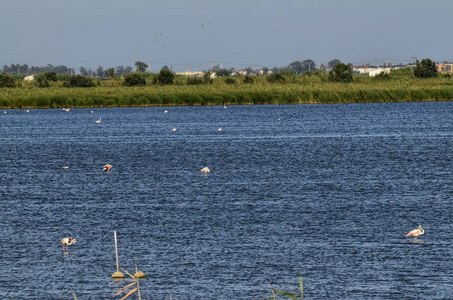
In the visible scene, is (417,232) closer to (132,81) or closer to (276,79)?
(276,79)

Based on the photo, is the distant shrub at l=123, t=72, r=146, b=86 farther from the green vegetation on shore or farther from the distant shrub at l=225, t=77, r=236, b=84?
the green vegetation on shore

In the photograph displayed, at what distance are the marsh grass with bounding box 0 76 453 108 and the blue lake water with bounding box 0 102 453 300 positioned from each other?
42.9m

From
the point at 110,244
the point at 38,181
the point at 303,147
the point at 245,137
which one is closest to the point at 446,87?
the point at 245,137

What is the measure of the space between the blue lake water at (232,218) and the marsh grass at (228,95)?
42865mm

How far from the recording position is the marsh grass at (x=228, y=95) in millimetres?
107375

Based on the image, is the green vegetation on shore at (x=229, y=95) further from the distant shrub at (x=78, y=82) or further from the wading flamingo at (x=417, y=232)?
the wading flamingo at (x=417, y=232)

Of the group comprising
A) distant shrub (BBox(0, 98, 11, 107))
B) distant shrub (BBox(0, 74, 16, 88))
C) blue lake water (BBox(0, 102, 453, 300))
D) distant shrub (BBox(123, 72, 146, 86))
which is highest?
distant shrub (BBox(0, 74, 16, 88))

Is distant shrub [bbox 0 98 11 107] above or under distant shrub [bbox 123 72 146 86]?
under

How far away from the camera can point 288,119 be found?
94.1 metres

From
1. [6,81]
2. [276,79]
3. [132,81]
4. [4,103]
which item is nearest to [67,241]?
[4,103]

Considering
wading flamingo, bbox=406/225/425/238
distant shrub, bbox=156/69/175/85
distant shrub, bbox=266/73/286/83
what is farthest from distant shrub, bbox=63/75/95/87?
wading flamingo, bbox=406/225/425/238

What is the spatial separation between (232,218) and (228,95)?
81739 millimetres

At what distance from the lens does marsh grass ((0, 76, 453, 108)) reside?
107 metres

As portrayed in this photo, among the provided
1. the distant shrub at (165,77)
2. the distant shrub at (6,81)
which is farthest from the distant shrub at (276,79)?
the distant shrub at (6,81)
